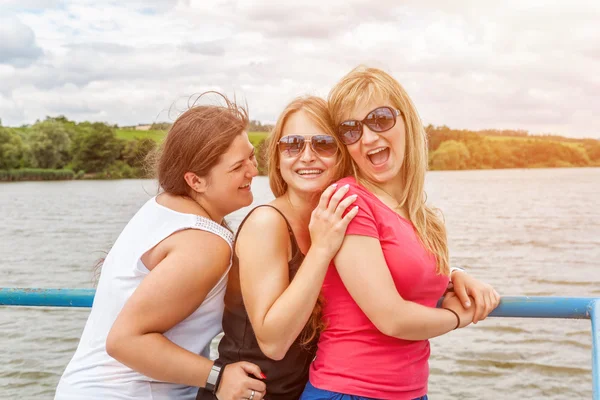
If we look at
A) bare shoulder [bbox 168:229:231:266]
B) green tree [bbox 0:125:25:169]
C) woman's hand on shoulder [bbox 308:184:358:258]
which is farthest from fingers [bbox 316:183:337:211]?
green tree [bbox 0:125:25:169]

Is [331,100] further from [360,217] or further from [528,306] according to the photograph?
[528,306]

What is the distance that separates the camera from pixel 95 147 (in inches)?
3602

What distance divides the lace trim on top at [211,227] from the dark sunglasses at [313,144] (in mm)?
395

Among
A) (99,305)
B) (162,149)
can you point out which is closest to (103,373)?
(99,305)

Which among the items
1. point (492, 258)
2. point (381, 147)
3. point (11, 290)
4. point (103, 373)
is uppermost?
point (381, 147)

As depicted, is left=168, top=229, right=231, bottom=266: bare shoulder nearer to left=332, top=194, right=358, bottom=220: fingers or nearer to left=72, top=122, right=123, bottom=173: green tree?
left=332, top=194, right=358, bottom=220: fingers

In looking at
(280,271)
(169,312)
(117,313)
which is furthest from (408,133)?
(117,313)

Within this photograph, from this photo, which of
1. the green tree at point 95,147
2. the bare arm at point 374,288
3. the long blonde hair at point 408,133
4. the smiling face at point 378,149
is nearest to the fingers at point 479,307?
the long blonde hair at point 408,133

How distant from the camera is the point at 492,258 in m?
29.3

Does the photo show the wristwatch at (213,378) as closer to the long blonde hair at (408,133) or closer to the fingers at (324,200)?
the fingers at (324,200)

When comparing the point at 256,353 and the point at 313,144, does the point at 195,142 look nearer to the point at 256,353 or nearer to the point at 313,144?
the point at 313,144

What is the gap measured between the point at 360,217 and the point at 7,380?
12.6m

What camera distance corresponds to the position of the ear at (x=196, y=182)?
8.86 feet

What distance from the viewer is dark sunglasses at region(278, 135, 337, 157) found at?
102 inches
